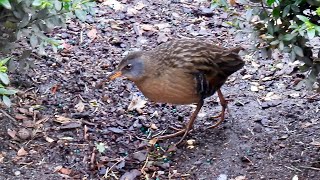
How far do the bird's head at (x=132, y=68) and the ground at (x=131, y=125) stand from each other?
0.50 metres

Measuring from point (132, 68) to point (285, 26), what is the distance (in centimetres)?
124

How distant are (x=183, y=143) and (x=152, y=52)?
0.76m

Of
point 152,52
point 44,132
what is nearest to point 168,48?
point 152,52

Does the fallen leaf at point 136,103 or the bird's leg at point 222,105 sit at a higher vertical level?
the bird's leg at point 222,105

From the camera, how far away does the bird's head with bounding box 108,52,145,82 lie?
16.5ft

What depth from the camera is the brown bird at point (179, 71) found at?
197 inches

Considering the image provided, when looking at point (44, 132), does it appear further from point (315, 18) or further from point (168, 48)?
point (315, 18)

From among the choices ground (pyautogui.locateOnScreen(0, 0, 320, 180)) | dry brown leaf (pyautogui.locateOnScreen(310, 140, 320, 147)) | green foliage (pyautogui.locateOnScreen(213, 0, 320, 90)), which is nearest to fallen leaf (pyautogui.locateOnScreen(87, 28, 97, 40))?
ground (pyautogui.locateOnScreen(0, 0, 320, 180))

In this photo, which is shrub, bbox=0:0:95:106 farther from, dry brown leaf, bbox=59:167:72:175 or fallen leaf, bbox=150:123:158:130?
fallen leaf, bbox=150:123:158:130

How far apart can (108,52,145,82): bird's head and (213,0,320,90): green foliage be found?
2.70ft

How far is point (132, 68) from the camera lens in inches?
199

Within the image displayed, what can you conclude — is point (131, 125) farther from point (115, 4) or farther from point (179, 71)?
point (115, 4)

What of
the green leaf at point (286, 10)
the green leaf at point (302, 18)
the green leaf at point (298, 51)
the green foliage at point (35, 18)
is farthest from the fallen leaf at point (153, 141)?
the green leaf at point (302, 18)

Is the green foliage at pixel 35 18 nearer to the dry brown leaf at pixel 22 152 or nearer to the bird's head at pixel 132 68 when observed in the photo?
the bird's head at pixel 132 68
